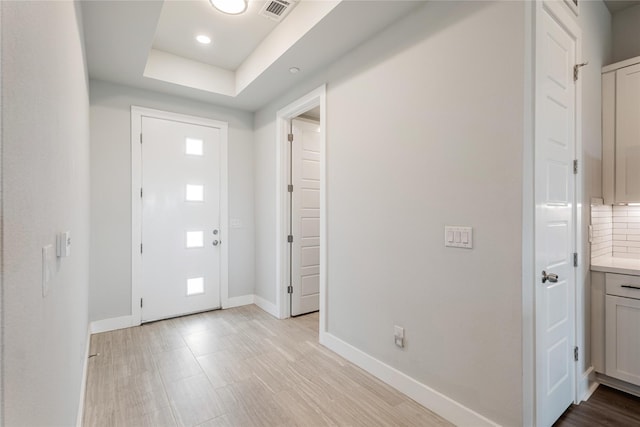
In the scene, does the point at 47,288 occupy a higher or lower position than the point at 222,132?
lower

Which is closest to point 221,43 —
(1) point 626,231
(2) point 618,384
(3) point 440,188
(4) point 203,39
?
(4) point 203,39

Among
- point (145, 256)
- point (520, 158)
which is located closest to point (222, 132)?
point (145, 256)

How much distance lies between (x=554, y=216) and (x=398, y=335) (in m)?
1.27

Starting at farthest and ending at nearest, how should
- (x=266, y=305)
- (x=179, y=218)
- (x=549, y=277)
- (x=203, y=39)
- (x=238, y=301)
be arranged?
(x=238, y=301), (x=266, y=305), (x=179, y=218), (x=203, y=39), (x=549, y=277)

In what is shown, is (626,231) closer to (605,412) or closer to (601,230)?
(601,230)

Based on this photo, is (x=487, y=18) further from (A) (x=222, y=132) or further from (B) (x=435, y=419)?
(A) (x=222, y=132)

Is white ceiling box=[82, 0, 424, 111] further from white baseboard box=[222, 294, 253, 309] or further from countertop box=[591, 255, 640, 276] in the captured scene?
white baseboard box=[222, 294, 253, 309]

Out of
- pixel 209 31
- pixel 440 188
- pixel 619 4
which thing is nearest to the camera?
pixel 440 188

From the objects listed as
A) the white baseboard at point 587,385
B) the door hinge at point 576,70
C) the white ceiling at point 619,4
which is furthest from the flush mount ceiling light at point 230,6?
the white baseboard at point 587,385

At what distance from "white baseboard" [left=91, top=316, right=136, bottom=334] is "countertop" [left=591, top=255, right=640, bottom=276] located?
437 centimetres

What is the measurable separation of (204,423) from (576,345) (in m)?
2.50

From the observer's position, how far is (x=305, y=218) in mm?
3832

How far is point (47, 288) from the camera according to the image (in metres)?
0.93

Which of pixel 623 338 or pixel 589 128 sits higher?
pixel 589 128
